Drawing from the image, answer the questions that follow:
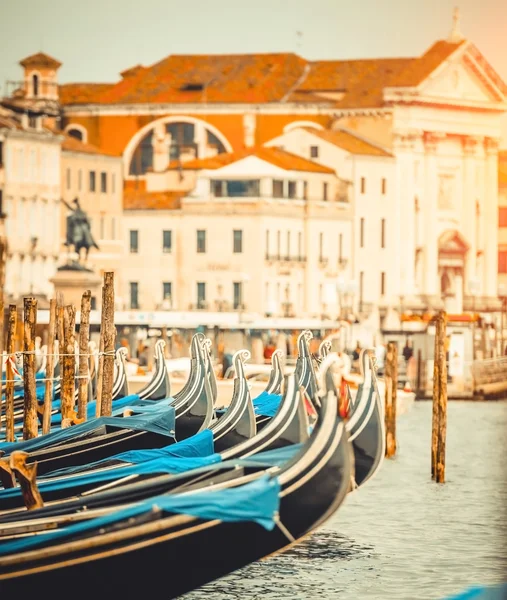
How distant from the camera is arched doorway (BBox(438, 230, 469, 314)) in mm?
56469

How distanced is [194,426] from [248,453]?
423 cm

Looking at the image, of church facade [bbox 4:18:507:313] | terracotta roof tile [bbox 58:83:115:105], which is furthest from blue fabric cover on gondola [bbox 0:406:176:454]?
terracotta roof tile [bbox 58:83:115:105]

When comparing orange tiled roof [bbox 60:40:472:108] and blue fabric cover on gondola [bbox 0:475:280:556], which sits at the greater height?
orange tiled roof [bbox 60:40:472:108]

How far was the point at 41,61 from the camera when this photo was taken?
2010 inches

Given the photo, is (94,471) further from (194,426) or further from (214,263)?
(214,263)

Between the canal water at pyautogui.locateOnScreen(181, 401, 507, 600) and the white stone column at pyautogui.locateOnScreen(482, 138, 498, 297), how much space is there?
32221 millimetres

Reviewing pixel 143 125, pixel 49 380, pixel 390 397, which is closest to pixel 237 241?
pixel 143 125

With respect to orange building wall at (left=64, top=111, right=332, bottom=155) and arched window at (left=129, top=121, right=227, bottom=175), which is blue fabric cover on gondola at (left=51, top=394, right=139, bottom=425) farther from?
orange building wall at (left=64, top=111, right=332, bottom=155)

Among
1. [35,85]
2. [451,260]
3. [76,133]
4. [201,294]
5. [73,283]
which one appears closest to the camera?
[73,283]

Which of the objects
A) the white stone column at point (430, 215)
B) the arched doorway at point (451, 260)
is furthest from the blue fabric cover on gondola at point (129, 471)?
the arched doorway at point (451, 260)

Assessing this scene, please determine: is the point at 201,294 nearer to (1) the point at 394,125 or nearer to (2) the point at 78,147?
(2) the point at 78,147

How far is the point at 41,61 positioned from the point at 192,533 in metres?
40.3

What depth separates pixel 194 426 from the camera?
18.0m

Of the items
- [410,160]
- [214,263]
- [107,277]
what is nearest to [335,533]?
[107,277]
